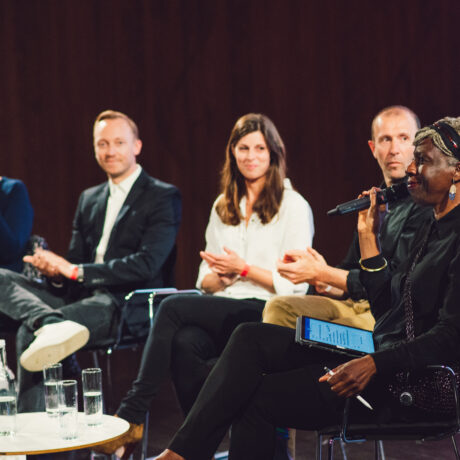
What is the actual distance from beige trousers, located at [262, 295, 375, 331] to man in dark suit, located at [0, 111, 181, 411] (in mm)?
829

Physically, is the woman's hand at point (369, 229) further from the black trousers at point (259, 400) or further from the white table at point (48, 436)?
the white table at point (48, 436)

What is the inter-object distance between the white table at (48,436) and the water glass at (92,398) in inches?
1.0

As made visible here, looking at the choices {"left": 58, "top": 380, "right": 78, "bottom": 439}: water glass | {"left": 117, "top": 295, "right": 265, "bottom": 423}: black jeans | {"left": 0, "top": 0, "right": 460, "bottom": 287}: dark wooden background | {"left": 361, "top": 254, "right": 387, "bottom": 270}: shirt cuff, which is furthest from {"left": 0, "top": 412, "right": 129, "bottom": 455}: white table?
{"left": 0, "top": 0, "right": 460, "bottom": 287}: dark wooden background

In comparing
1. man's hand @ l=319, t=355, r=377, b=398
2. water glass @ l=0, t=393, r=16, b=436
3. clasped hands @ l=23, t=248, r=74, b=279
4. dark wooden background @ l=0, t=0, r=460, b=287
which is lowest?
water glass @ l=0, t=393, r=16, b=436

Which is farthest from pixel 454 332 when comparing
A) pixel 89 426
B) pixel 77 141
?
pixel 77 141

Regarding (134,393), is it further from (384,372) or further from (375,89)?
Answer: (375,89)

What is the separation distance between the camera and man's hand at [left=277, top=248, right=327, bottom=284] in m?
2.67

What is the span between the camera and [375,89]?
4582 millimetres

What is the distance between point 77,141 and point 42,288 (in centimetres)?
217

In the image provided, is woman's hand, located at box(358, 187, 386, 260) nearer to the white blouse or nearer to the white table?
the white blouse

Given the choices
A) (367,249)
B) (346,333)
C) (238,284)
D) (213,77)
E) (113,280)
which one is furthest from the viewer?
(213,77)

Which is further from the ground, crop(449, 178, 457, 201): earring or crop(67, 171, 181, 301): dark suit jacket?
crop(449, 178, 457, 201): earring

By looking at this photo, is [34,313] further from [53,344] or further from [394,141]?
[394,141]

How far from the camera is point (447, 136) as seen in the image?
81.0 inches
